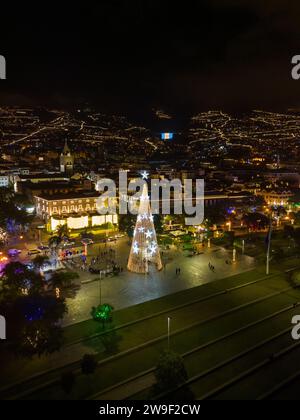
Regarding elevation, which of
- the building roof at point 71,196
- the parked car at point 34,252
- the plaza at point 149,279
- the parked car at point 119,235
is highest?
the building roof at point 71,196

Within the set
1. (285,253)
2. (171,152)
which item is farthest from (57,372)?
(171,152)

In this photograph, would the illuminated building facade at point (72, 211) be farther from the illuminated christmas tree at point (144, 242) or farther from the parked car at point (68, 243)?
the illuminated christmas tree at point (144, 242)

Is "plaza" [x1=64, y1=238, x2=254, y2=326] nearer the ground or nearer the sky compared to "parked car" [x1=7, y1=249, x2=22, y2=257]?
nearer the ground

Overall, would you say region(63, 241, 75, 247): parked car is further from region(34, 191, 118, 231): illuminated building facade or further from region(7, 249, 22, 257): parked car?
region(34, 191, 118, 231): illuminated building facade

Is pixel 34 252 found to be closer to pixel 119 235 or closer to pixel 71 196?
pixel 119 235

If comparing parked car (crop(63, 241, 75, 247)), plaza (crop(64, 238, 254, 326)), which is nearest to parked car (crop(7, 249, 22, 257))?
parked car (crop(63, 241, 75, 247))
